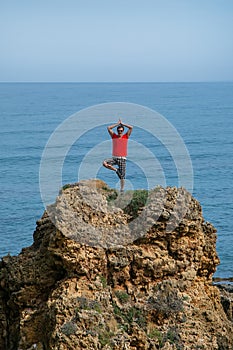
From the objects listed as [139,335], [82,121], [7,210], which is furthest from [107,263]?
[82,121]

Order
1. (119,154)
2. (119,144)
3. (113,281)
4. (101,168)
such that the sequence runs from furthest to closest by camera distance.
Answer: (101,168) → (119,154) → (119,144) → (113,281)

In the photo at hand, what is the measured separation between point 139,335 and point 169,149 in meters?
71.6

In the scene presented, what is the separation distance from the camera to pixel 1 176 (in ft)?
257

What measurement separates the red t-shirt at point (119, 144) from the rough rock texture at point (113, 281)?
2.55 meters

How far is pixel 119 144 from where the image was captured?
26.2m

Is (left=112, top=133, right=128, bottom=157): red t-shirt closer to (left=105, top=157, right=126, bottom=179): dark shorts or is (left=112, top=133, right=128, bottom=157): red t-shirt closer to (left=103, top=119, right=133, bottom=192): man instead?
(left=103, top=119, right=133, bottom=192): man

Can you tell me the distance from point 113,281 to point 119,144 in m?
6.04

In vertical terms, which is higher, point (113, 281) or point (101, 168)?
point (101, 168)

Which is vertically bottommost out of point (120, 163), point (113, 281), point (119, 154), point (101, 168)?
point (113, 281)

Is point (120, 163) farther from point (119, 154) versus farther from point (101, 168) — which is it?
point (101, 168)

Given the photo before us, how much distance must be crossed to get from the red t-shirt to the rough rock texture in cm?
255

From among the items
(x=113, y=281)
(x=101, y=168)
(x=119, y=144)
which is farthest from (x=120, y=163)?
(x=101, y=168)

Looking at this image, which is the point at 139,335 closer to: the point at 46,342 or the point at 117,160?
the point at 46,342

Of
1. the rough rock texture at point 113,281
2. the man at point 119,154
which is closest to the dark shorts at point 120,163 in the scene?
the man at point 119,154
